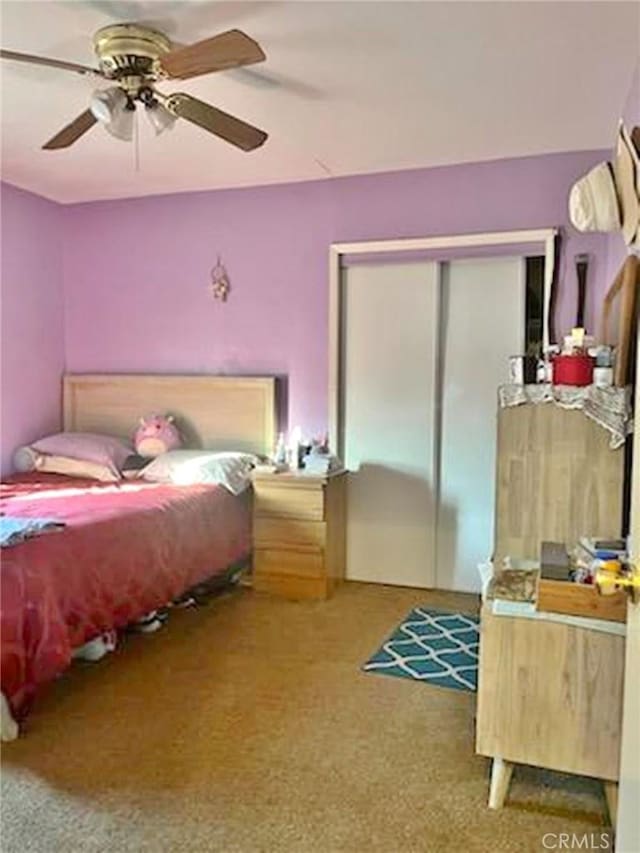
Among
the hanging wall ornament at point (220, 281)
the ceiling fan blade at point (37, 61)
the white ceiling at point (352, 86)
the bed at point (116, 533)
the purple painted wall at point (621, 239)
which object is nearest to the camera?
the ceiling fan blade at point (37, 61)

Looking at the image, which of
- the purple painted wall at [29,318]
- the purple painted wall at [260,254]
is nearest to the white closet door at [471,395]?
the purple painted wall at [260,254]

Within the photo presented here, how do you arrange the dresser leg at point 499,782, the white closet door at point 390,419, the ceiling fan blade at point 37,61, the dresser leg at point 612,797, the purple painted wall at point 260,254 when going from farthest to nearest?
the white closet door at point 390,419 → the purple painted wall at point 260,254 → the ceiling fan blade at point 37,61 → the dresser leg at point 499,782 → the dresser leg at point 612,797

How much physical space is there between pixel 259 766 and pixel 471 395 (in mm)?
2446

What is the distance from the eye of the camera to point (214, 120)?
8.59 ft

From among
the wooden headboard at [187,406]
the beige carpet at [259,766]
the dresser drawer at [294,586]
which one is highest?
the wooden headboard at [187,406]

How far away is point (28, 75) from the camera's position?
2791 millimetres

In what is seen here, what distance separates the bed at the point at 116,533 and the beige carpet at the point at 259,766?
25 centimetres

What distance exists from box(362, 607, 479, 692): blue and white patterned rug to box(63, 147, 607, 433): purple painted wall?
138 centimetres

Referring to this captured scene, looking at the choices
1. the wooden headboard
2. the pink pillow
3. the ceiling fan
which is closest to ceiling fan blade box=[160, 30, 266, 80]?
the ceiling fan

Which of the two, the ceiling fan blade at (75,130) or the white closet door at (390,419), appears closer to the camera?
the ceiling fan blade at (75,130)

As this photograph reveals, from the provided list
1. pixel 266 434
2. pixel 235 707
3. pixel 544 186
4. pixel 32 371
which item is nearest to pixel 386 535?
pixel 266 434

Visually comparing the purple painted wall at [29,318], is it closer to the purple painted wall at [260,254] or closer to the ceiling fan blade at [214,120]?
the purple painted wall at [260,254]

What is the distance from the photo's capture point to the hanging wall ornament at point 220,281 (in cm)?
450

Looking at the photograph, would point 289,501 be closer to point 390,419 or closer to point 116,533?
point 390,419
